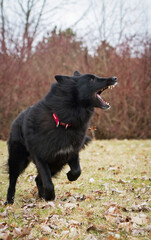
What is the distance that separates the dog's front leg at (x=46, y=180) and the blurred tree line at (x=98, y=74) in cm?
780

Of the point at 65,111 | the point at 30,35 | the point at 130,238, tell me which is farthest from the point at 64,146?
the point at 30,35

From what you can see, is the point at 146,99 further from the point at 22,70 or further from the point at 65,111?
the point at 65,111

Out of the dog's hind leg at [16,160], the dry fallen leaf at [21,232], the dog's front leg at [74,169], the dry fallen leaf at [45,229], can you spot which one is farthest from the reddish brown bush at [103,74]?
the dry fallen leaf at [21,232]

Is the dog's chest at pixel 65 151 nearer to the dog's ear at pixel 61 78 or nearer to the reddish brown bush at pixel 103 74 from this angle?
the dog's ear at pixel 61 78

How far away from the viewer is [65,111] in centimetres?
348

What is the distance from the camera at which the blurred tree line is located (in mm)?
11430

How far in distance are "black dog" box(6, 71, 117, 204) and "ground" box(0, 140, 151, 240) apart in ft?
1.27

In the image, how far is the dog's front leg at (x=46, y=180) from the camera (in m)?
3.46

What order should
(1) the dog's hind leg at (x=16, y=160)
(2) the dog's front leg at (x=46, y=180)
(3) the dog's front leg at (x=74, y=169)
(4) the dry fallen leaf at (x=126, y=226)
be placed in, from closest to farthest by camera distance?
(4) the dry fallen leaf at (x=126, y=226) → (2) the dog's front leg at (x=46, y=180) → (3) the dog's front leg at (x=74, y=169) → (1) the dog's hind leg at (x=16, y=160)

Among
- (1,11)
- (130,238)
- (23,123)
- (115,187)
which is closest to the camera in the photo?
(130,238)

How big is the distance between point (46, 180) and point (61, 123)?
738mm

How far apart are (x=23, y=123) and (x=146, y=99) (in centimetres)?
888

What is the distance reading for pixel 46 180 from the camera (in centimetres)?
349

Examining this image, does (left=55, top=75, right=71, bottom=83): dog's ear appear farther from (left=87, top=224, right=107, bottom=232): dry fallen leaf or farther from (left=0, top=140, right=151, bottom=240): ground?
(left=87, top=224, right=107, bottom=232): dry fallen leaf
